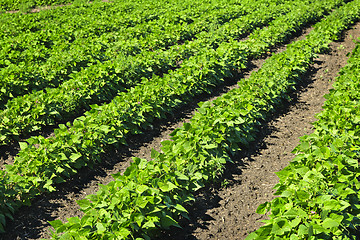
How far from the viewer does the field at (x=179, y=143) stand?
378 centimetres

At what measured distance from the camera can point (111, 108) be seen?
20.1 ft

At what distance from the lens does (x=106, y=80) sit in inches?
314

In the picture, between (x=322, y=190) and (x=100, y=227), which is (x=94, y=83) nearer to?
(x=100, y=227)

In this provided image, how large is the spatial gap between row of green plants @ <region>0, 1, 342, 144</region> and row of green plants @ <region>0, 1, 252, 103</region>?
51 cm

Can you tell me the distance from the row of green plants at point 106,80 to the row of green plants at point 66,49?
512mm

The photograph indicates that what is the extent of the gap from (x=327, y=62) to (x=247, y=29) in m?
4.04

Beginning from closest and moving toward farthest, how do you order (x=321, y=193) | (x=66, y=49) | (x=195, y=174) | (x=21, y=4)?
1. (x=321, y=193)
2. (x=195, y=174)
3. (x=66, y=49)
4. (x=21, y=4)

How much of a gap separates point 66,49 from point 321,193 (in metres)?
8.76

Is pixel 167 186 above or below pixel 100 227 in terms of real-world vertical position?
below

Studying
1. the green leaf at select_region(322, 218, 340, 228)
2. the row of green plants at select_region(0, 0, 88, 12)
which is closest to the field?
the green leaf at select_region(322, 218, 340, 228)

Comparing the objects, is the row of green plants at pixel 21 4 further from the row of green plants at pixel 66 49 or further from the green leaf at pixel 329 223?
the green leaf at pixel 329 223

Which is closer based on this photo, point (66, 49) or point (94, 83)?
point (94, 83)


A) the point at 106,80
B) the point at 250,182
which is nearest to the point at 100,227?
the point at 250,182

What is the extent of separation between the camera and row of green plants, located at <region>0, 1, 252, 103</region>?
7918mm
